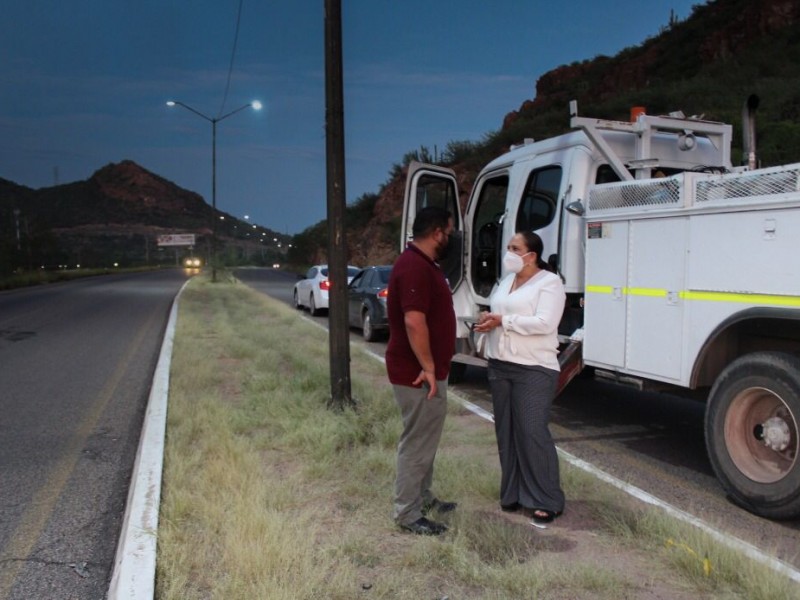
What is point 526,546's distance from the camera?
13.0ft

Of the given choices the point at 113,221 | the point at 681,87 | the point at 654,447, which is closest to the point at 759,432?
the point at 654,447

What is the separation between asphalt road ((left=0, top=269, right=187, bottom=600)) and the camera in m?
4.03

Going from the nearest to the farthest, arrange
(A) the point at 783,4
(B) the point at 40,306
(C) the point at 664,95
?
(B) the point at 40,306, (C) the point at 664,95, (A) the point at 783,4

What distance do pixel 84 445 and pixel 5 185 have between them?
160 metres

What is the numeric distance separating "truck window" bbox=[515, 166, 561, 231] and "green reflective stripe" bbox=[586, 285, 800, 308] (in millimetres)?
1348

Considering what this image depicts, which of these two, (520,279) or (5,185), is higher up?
(5,185)

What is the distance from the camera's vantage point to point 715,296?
4.70m

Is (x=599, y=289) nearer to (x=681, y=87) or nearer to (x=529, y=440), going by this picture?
(x=529, y=440)

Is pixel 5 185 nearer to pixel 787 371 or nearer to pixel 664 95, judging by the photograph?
pixel 664 95

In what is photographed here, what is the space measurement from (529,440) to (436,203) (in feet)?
14.8

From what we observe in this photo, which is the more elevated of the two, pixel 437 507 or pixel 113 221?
pixel 113 221

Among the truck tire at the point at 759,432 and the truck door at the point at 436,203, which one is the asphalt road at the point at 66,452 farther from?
the truck tire at the point at 759,432

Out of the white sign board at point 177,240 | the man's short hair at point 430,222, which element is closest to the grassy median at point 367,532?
the man's short hair at point 430,222

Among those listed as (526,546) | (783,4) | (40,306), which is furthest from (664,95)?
(526,546)
